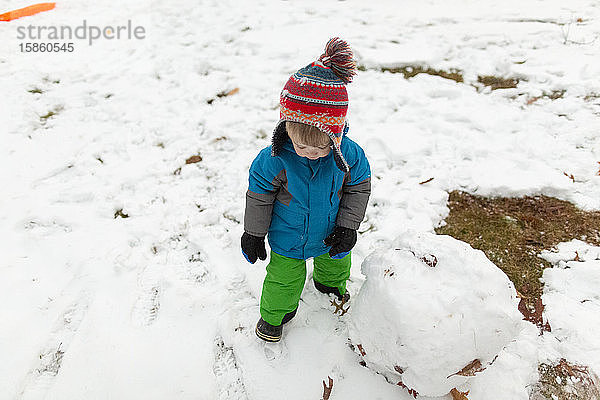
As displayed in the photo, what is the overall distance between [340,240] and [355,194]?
0.72 feet

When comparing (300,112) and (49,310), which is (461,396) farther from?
(49,310)

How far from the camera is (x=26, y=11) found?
5.60 m

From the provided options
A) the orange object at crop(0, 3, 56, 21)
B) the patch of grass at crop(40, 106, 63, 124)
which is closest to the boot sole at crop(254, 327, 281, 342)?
the patch of grass at crop(40, 106, 63, 124)

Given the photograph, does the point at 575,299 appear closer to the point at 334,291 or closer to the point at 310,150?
the point at 334,291

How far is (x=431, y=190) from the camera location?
286 cm

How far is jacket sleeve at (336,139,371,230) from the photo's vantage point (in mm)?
1693

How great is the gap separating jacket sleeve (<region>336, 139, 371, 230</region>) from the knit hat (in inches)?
11.6

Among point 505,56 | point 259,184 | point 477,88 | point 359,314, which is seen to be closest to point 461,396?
point 359,314

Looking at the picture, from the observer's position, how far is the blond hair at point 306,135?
143 cm

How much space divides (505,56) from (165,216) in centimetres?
393

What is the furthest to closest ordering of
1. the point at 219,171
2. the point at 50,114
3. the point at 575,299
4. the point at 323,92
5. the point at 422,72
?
the point at 422,72 < the point at 50,114 < the point at 219,171 < the point at 575,299 < the point at 323,92

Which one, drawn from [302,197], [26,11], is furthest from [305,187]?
[26,11]

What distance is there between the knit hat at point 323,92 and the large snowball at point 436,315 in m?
0.63

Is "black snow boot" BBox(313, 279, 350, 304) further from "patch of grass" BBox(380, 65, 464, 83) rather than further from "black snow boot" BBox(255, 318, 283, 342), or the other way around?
"patch of grass" BBox(380, 65, 464, 83)
